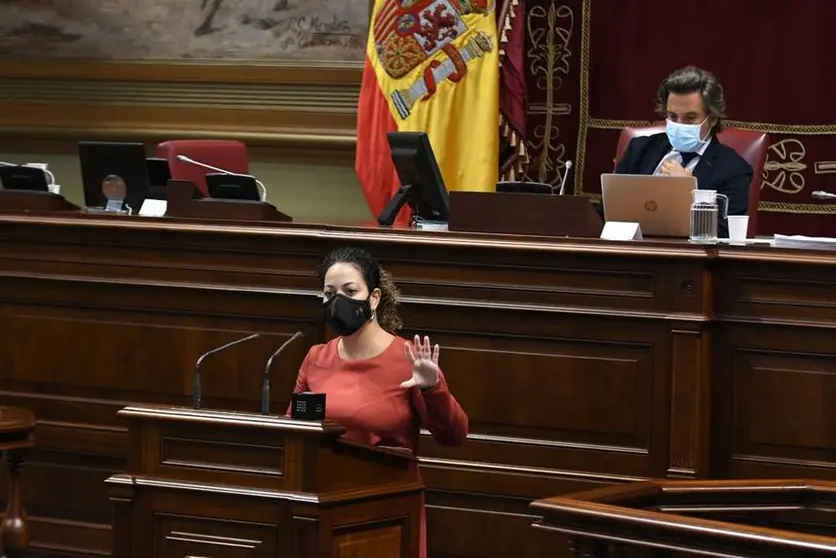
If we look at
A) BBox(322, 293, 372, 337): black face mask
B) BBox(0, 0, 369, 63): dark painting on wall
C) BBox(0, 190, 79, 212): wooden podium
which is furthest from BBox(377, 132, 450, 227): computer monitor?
BBox(0, 0, 369, 63): dark painting on wall

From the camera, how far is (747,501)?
2.84 meters

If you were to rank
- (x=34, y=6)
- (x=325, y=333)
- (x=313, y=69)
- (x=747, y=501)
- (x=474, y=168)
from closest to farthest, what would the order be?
(x=747, y=501) → (x=325, y=333) → (x=474, y=168) → (x=313, y=69) → (x=34, y=6)

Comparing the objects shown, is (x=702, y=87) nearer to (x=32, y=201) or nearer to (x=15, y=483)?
(x=32, y=201)

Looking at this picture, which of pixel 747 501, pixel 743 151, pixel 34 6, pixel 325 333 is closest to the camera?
pixel 747 501

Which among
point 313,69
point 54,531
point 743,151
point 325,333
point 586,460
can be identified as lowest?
point 54,531

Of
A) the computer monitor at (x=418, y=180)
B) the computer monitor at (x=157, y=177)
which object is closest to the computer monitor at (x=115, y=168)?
the computer monitor at (x=157, y=177)

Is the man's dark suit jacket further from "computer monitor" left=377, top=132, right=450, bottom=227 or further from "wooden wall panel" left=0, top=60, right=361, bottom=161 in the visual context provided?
"wooden wall panel" left=0, top=60, right=361, bottom=161

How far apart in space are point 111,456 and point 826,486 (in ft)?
10.6

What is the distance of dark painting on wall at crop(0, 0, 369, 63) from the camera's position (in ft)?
27.3

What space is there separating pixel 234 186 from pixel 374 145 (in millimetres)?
2081

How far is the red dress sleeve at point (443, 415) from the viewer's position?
3.87 m

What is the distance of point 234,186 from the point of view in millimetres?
5648

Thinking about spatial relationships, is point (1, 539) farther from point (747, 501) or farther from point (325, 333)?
point (747, 501)

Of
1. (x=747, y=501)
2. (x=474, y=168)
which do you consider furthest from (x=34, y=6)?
(x=747, y=501)
